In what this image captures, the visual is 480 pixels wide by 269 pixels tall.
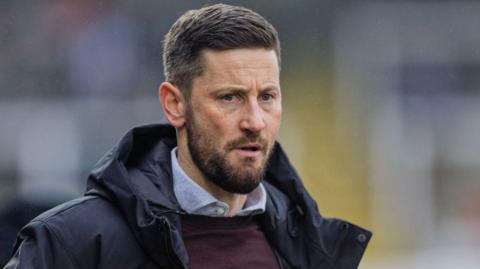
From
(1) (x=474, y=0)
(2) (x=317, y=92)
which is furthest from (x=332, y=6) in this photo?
(1) (x=474, y=0)

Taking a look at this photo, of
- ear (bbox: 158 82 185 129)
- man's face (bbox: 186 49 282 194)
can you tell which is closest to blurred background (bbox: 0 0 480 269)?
ear (bbox: 158 82 185 129)

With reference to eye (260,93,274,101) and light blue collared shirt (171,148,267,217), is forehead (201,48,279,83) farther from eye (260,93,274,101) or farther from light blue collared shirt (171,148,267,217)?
light blue collared shirt (171,148,267,217)

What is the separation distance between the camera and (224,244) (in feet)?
8.97

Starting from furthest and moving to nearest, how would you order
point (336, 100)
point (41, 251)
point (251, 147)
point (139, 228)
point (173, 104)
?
1. point (336, 100)
2. point (173, 104)
3. point (251, 147)
4. point (139, 228)
5. point (41, 251)

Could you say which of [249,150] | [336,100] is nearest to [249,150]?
[249,150]

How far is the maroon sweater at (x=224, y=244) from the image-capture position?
106 inches

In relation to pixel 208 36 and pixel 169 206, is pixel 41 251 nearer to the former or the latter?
pixel 169 206

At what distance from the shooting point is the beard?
8.80 feet

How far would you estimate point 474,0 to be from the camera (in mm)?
7156

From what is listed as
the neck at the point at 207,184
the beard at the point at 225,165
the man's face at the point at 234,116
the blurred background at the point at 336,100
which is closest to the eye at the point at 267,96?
the man's face at the point at 234,116

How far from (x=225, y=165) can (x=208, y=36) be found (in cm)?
33

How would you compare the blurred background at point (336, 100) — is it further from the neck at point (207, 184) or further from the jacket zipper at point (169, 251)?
the jacket zipper at point (169, 251)

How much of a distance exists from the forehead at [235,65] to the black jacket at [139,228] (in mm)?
271

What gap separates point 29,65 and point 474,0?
295 cm
